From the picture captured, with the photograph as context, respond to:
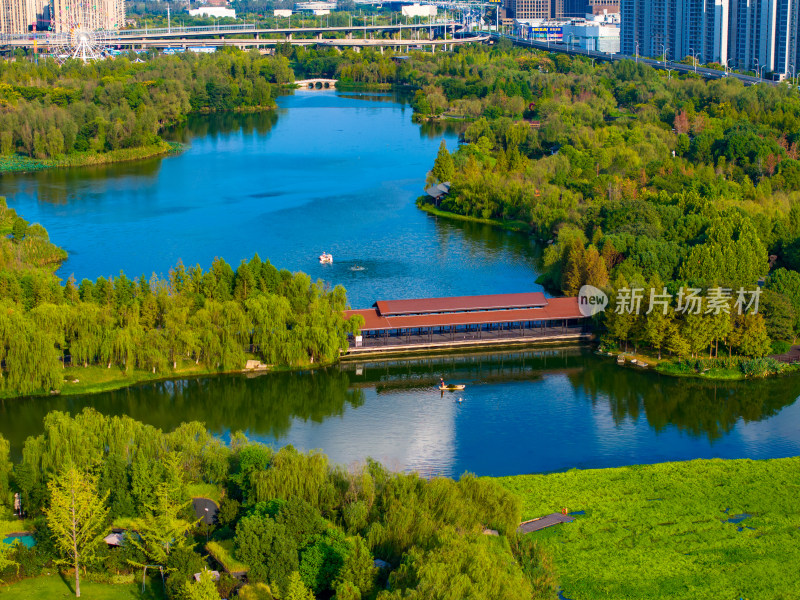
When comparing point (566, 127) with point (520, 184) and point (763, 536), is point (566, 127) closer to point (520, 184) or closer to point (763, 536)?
point (520, 184)

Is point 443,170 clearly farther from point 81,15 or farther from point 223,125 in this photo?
point 81,15

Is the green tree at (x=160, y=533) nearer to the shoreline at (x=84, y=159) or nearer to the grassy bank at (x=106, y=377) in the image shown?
the grassy bank at (x=106, y=377)

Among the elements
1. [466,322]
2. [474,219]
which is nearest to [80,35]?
Result: [474,219]

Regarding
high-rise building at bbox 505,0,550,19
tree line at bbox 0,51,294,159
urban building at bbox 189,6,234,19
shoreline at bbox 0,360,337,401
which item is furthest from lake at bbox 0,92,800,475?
urban building at bbox 189,6,234,19

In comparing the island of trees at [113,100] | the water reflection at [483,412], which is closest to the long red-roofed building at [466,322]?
the water reflection at [483,412]

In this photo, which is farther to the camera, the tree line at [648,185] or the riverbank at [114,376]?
the tree line at [648,185]

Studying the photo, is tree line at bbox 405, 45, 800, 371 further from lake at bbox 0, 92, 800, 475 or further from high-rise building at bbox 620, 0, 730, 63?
high-rise building at bbox 620, 0, 730, 63

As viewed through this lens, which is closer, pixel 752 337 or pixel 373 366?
pixel 752 337
